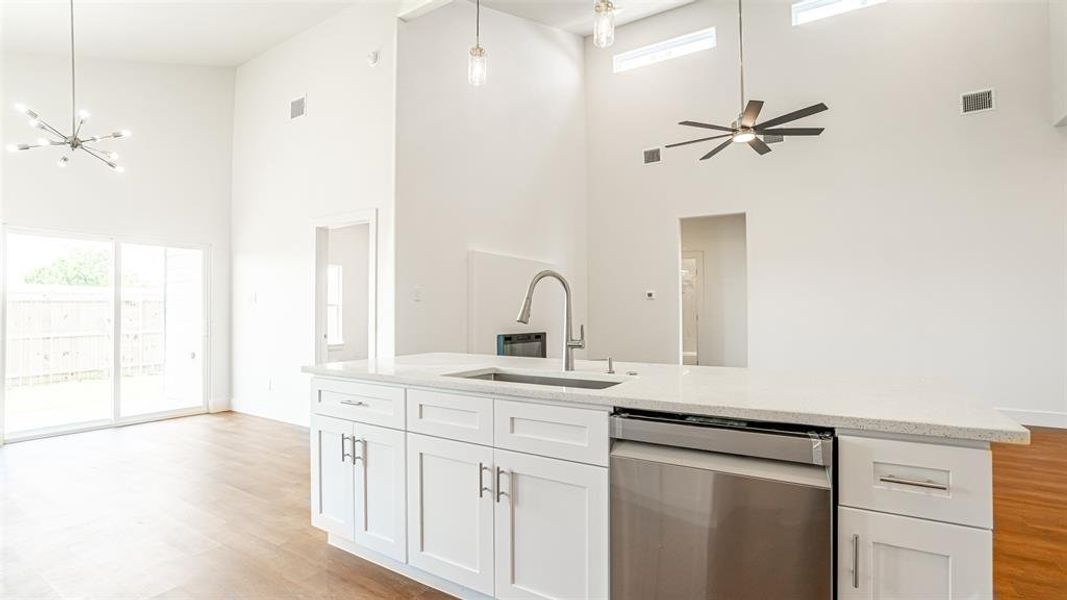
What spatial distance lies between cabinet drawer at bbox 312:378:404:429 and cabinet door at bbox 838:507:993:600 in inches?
61.8

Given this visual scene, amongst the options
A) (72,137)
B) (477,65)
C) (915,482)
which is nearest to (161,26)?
(72,137)

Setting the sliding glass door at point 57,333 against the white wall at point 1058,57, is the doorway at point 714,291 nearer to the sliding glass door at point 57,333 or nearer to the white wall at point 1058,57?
the white wall at point 1058,57

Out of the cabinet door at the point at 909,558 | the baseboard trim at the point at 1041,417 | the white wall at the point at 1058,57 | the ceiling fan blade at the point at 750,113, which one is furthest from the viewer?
Result: the baseboard trim at the point at 1041,417

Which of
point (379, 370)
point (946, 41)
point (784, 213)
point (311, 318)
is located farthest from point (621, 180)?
point (379, 370)

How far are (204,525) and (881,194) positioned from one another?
6.32m

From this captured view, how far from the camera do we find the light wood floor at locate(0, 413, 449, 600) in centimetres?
228

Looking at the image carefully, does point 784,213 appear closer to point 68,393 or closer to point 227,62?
point 227,62

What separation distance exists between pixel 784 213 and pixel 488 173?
10.8 ft

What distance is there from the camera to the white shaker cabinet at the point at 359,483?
222cm

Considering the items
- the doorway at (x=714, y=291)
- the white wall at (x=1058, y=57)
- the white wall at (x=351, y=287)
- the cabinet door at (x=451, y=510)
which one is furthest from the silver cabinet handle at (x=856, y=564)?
the white wall at (x=351, y=287)

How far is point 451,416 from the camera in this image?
2.06 meters

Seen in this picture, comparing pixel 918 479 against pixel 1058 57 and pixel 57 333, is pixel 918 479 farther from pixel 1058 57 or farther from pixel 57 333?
pixel 57 333

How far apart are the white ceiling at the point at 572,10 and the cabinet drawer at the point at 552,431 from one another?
514cm

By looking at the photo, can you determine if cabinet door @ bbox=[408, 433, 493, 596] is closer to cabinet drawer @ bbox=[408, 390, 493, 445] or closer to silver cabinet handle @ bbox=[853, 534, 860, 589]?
cabinet drawer @ bbox=[408, 390, 493, 445]
